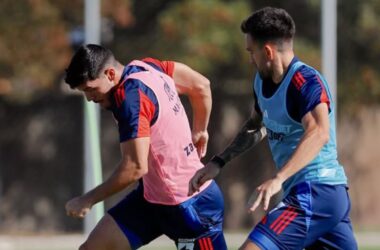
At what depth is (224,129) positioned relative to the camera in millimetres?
17391

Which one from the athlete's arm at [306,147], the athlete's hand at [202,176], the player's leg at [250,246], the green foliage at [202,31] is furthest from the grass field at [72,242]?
the athlete's arm at [306,147]

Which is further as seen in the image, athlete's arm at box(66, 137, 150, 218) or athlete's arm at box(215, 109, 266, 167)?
athlete's arm at box(215, 109, 266, 167)

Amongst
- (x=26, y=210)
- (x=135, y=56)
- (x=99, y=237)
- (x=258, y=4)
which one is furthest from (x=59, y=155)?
(x=99, y=237)

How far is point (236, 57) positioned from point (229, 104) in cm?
86

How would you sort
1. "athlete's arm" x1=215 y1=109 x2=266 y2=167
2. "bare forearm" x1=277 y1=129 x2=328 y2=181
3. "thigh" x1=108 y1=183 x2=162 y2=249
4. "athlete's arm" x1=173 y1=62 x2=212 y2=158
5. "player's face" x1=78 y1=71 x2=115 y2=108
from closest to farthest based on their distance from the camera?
1. "bare forearm" x1=277 y1=129 x2=328 y2=181
2. "player's face" x1=78 y1=71 x2=115 y2=108
3. "athlete's arm" x1=215 y1=109 x2=266 y2=167
4. "thigh" x1=108 y1=183 x2=162 y2=249
5. "athlete's arm" x1=173 y1=62 x2=212 y2=158

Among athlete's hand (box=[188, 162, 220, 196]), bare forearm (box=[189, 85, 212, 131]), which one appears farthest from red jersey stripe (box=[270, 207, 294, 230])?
bare forearm (box=[189, 85, 212, 131])

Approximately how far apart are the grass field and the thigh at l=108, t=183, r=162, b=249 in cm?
606

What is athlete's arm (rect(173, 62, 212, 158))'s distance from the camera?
22.5 ft

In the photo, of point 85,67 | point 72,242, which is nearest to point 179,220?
point 85,67

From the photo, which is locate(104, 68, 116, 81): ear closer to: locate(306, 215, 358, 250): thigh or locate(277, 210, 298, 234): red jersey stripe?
locate(277, 210, 298, 234): red jersey stripe

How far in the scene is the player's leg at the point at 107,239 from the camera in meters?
6.52

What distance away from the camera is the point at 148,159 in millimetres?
6391

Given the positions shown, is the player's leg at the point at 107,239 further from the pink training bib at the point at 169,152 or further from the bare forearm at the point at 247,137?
the bare forearm at the point at 247,137

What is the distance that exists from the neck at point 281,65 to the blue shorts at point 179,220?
101cm
